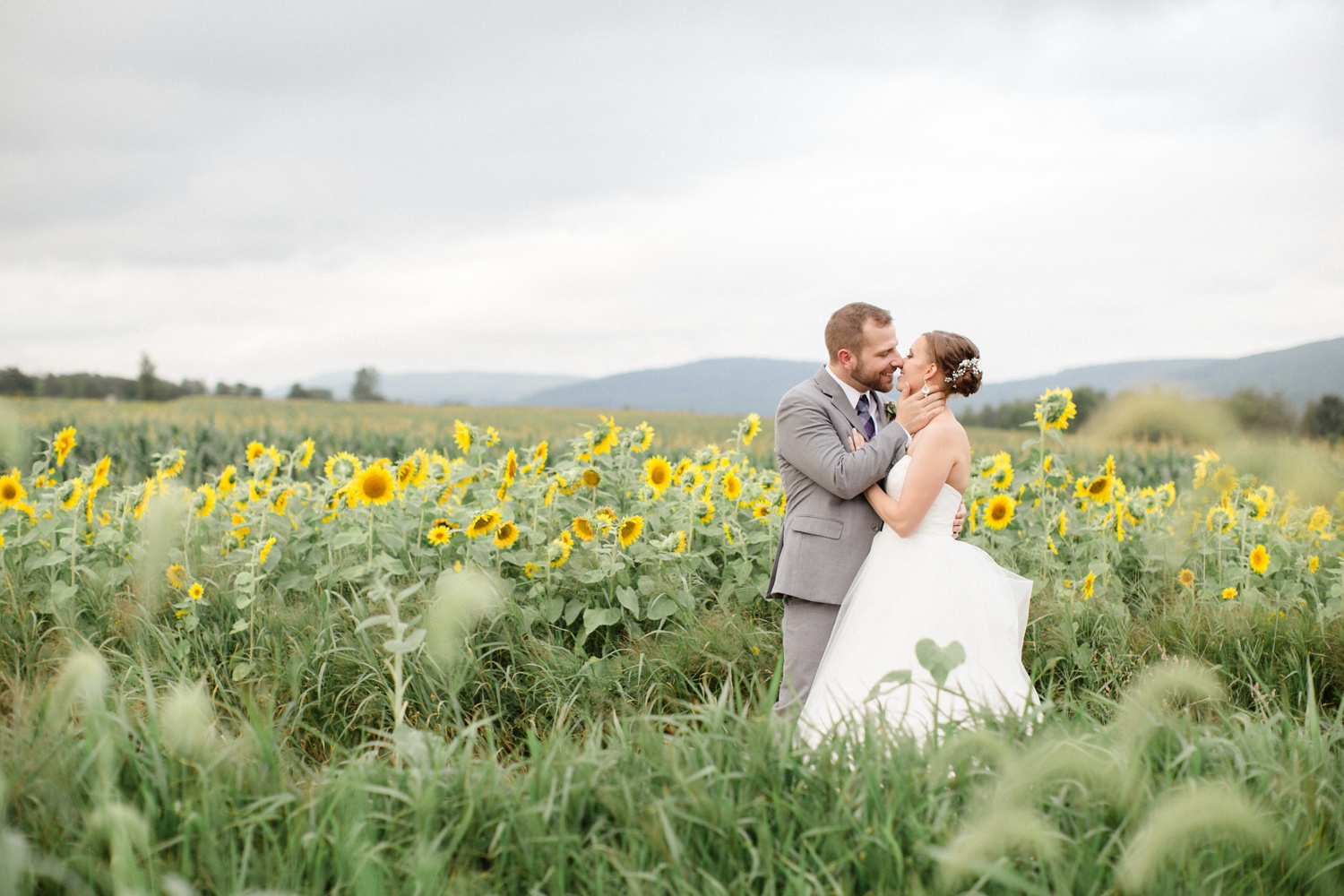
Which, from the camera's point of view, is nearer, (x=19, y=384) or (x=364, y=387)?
(x=19, y=384)

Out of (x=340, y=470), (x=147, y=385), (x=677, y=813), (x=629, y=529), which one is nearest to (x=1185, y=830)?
(x=677, y=813)

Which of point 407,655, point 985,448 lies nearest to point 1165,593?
point 407,655

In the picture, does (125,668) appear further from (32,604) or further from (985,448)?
(985,448)

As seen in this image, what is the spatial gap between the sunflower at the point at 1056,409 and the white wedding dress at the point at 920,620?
1327 millimetres

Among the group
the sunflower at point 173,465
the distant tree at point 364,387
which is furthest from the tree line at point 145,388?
the sunflower at point 173,465

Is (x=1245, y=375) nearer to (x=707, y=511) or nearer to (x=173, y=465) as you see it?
(x=707, y=511)

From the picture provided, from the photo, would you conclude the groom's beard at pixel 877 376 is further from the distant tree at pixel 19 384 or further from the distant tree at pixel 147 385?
the distant tree at pixel 147 385

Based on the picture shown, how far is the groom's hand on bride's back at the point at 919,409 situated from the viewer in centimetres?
327

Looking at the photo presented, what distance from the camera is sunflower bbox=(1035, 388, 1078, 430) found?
4355 mm

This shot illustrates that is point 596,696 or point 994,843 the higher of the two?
point 994,843

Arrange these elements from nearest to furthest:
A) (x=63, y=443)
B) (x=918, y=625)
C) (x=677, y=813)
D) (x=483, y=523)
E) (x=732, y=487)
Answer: (x=677, y=813) → (x=918, y=625) → (x=483, y=523) → (x=63, y=443) → (x=732, y=487)

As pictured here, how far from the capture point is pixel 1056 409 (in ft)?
14.3

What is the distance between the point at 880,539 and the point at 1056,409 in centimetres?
162

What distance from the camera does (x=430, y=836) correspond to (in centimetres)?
202
